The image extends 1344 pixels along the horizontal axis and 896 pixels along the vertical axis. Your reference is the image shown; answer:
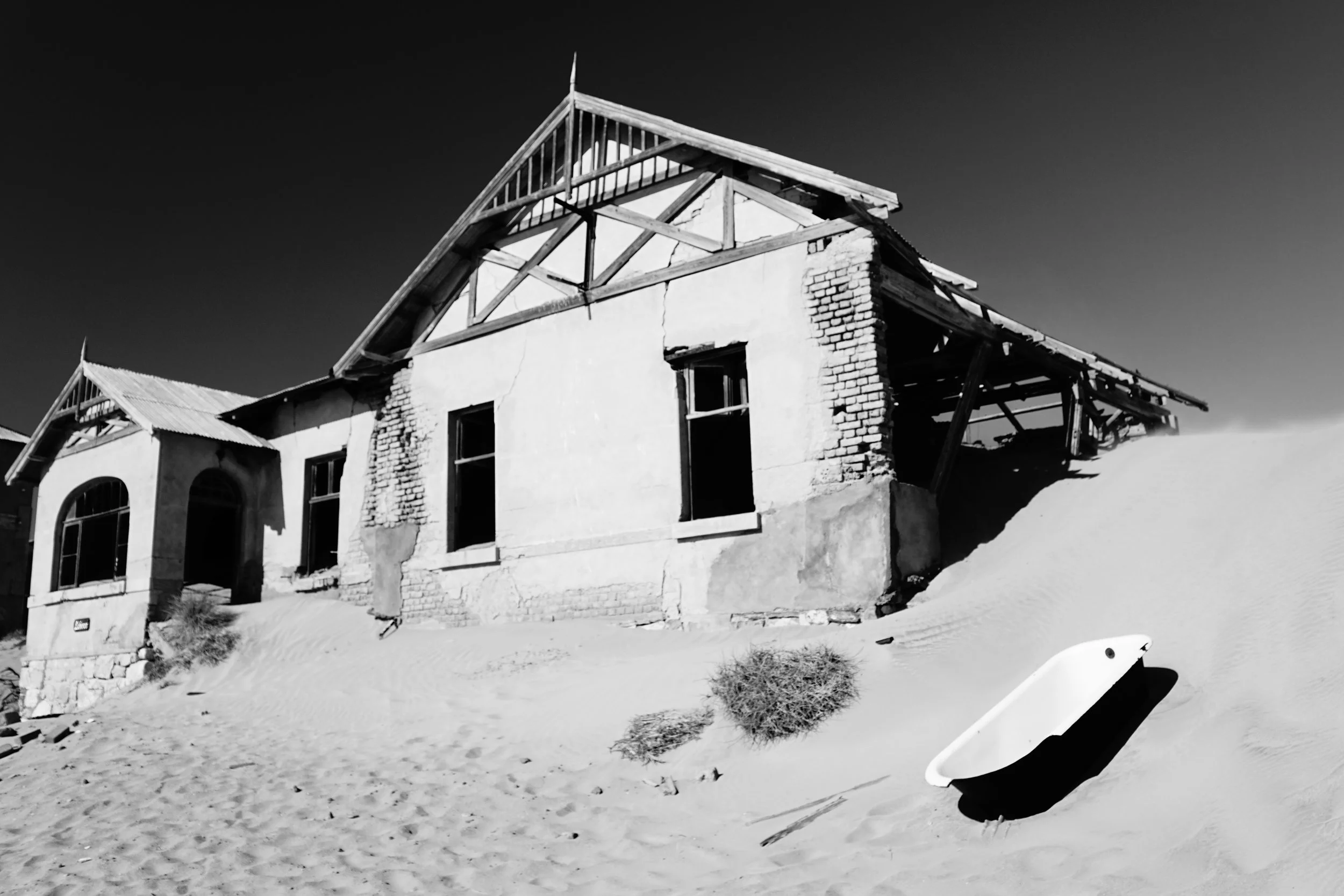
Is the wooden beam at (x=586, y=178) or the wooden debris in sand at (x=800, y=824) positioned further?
the wooden beam at (x=586, y=178)

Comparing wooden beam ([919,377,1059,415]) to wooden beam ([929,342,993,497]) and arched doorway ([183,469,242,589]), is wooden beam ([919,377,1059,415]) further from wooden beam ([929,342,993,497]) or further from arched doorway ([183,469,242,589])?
arched doorway ([183,469,242,589])

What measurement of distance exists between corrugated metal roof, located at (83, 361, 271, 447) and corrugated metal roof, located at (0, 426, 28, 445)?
11.2 metres

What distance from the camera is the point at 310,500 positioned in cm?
1712

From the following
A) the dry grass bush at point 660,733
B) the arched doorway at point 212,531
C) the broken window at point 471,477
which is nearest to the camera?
the dry grass bush at point 660,733

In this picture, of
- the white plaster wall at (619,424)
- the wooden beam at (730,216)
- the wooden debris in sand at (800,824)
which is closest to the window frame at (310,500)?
the white plaster wall at (619,424)

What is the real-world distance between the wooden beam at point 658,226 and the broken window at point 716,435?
1367 mm

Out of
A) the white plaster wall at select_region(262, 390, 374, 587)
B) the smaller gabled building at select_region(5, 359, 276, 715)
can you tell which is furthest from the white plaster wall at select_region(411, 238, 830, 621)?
the smaller gabled building at select_region(5, 359, 276, 715)

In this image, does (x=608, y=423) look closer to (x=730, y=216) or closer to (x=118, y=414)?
(x=730, y=216)

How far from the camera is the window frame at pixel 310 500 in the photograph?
16.8 m

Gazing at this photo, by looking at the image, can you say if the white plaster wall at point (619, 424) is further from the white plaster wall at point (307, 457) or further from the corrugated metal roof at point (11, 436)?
the corrugated metal roof at point (11, 436)

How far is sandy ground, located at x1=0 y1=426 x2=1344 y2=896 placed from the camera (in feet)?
15.1

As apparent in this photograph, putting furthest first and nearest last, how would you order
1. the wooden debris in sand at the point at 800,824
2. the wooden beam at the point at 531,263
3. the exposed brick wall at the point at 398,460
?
the exposed brick wall at the point at 398,460 → the wooden beam at the point at 531,263 → the wooden debris in sand at the point at 800,824

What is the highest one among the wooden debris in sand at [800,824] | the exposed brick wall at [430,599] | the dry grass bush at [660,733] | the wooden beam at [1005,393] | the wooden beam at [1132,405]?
the wooden beam at [1005,393]

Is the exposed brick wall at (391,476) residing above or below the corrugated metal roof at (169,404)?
below
